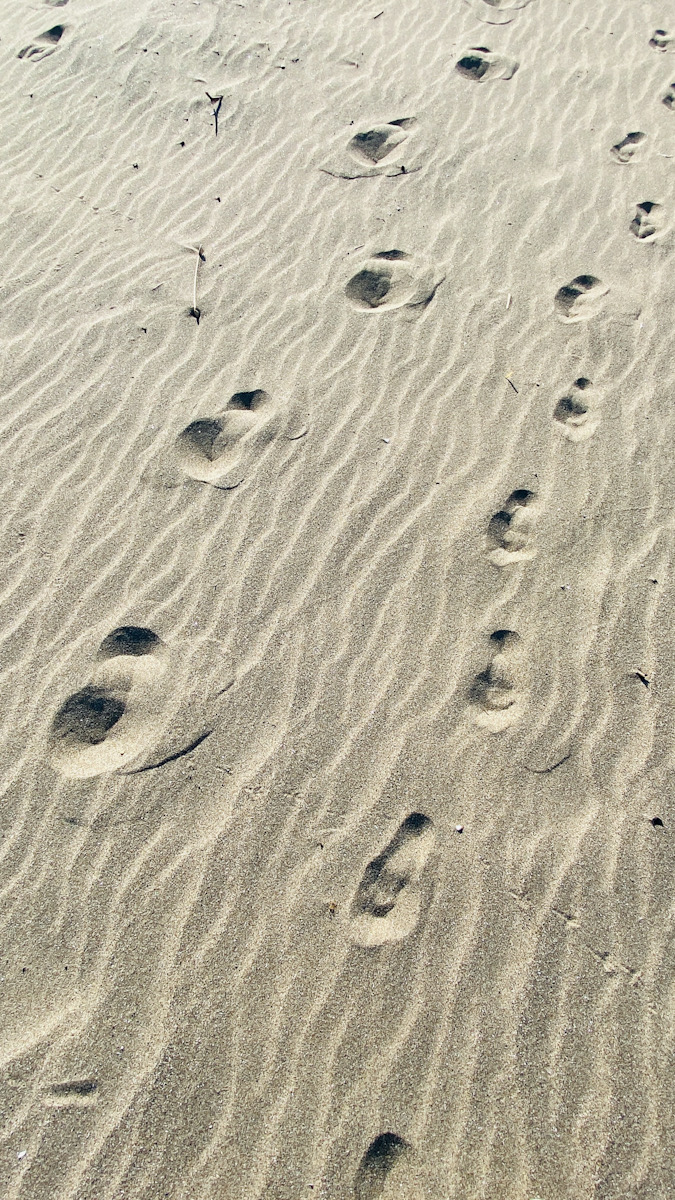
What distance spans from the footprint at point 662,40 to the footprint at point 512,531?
495 centimetres

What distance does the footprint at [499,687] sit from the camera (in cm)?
297

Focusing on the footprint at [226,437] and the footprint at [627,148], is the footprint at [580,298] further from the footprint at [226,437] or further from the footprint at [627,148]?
the footprint at [226,437]

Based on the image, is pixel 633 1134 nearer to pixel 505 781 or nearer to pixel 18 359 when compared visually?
pixel 505 781

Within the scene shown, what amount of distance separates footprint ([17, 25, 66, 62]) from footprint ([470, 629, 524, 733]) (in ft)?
21.2

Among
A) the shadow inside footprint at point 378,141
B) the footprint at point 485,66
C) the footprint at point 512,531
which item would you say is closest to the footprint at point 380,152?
the shadow inside footprint at point 378,141

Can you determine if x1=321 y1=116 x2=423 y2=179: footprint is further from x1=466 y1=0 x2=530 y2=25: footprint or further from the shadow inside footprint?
x1=466 y1=0 x2=530 y2=25: footprint

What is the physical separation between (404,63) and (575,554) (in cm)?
493

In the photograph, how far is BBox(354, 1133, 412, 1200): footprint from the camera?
213 cm

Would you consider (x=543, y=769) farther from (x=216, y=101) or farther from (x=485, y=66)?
(x=485, y=66)

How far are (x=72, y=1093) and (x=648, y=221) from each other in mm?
5370

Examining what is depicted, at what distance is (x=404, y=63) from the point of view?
616 centimetres

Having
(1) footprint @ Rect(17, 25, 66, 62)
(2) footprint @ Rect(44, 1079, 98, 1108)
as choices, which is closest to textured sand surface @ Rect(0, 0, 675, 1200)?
(2) footprint @ Rect(44, 1079, 98, 1108)

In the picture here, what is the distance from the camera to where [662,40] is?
6.24 metres

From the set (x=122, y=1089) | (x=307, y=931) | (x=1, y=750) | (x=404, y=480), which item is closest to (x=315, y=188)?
(x=404, y=480)
